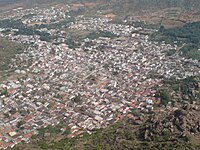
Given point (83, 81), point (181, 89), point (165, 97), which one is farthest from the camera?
point (83, 81)

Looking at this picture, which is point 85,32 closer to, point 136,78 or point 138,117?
point 136,78

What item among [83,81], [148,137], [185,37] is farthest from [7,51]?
[148,137]

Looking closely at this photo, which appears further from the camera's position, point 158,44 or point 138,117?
point 158,44

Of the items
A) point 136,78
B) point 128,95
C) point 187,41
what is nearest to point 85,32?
point 187,41

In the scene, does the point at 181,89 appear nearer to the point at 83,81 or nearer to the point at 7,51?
the point at 83,81

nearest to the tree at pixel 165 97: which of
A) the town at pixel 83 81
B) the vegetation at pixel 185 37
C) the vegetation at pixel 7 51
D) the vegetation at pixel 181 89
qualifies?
the vegetation at pixel 181 89

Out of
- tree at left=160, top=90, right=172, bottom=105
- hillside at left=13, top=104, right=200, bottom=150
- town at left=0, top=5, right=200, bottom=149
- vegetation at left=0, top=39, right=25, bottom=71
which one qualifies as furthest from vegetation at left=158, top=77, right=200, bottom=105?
vegetation at left=0, top=39, right=25, bottom=71

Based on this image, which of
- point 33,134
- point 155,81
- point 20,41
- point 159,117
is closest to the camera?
point 159,117

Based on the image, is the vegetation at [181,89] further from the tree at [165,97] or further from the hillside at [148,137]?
the hillside at [148,137]
